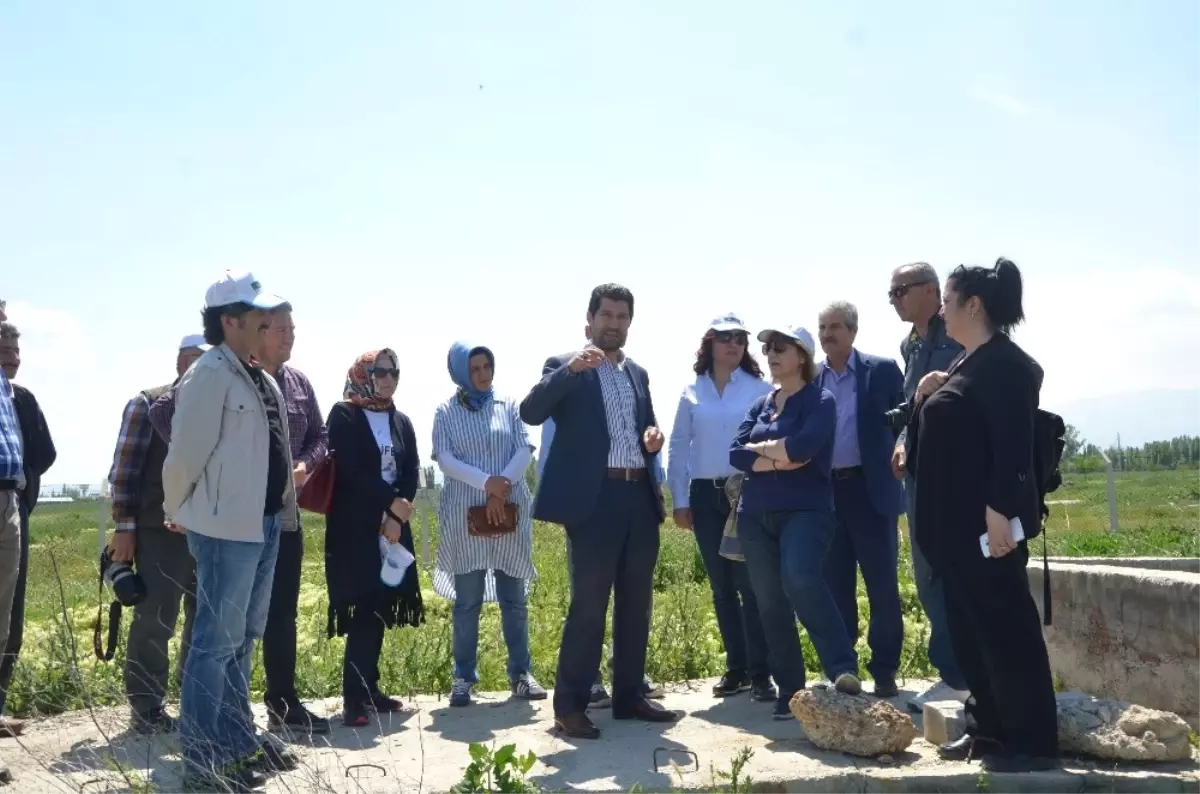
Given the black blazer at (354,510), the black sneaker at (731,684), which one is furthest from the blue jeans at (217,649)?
the black sneaker at (731,684)

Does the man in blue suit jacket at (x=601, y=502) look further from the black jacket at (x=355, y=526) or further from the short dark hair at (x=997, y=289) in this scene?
the short dark hair at (x=997, y=289)

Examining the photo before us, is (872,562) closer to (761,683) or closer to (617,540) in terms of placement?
(761,683)

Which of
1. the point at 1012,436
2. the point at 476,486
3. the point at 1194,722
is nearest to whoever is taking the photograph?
the point at 1012,436

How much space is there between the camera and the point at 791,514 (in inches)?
213

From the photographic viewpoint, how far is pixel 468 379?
20.7 ft

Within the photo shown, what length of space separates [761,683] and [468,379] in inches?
90.8

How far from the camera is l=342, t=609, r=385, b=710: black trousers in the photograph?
5.65 metres

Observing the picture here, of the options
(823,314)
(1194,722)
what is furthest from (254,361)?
(1194,722)

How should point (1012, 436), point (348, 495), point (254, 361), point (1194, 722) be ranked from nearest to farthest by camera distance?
point (1012, 436) → point (1194, 722) → point (254, 361) → point (348, 495)

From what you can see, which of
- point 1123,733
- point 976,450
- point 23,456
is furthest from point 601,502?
point 23,456

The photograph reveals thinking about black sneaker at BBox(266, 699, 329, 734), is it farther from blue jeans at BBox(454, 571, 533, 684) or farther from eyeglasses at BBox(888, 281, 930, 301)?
eyeglasses at BBox(888, 281, 930, 301)

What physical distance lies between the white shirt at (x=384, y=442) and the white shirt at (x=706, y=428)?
60.6 inches

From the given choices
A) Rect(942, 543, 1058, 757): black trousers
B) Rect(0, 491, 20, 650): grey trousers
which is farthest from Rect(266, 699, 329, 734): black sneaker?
Rect(942, 543, 1058, 757): black trousers

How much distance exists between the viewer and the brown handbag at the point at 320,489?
563 cm
